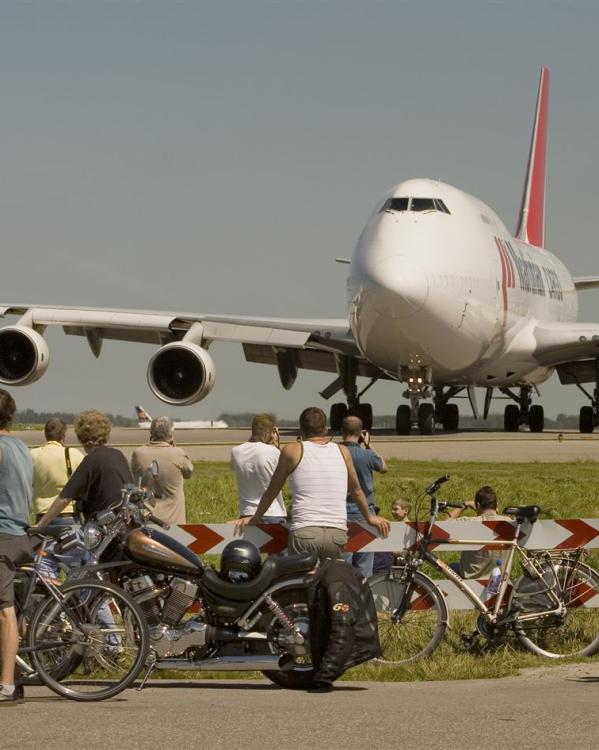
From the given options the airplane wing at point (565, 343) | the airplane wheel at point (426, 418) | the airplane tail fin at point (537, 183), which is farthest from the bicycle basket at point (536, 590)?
the airplane tail fin at point (537, 183)

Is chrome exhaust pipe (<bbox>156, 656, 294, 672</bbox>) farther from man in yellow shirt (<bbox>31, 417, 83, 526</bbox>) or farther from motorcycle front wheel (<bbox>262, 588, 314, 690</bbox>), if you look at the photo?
man in yellow shirt (<bbox>31, 417, 83, 526</bbox>)

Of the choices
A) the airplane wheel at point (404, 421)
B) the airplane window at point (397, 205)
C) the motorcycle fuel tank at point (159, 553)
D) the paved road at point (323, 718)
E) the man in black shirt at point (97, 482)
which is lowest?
the paved road at point (323, 718)

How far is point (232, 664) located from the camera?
8398mm

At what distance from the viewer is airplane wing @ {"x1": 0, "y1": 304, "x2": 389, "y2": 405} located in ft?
102

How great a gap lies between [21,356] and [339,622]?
2382 centimetres

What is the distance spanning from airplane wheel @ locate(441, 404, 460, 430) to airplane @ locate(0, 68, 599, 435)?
0.03 m

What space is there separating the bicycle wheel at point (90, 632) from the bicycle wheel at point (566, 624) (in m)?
2.67

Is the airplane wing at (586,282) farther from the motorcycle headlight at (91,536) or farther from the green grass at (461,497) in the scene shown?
the motorcycle headlight at (91,536)

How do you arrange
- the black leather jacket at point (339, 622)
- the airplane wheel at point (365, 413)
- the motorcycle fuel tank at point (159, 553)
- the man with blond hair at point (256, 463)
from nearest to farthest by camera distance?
the black leather jacket at point (339, 622), the motorcycle fuel tank at point (159, 553), the man with blond hair at point (256, 463), the airplane wheel at point (365, 413)

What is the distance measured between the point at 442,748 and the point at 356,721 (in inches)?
32.5

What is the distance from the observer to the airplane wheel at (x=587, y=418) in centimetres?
3728

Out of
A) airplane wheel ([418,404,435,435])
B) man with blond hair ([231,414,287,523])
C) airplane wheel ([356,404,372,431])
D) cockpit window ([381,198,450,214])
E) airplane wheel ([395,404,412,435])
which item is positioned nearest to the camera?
man with blond hair ([231,414,287,523])

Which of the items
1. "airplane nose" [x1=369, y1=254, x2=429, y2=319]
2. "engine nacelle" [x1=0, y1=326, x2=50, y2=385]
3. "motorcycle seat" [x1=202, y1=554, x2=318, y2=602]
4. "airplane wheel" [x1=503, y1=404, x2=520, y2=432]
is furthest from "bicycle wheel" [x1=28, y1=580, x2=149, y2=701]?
"airplane wheel" [x1=503, y1=404, x2=520, y2=432]

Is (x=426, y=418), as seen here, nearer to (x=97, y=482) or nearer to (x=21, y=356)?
(x=21, y=356)
